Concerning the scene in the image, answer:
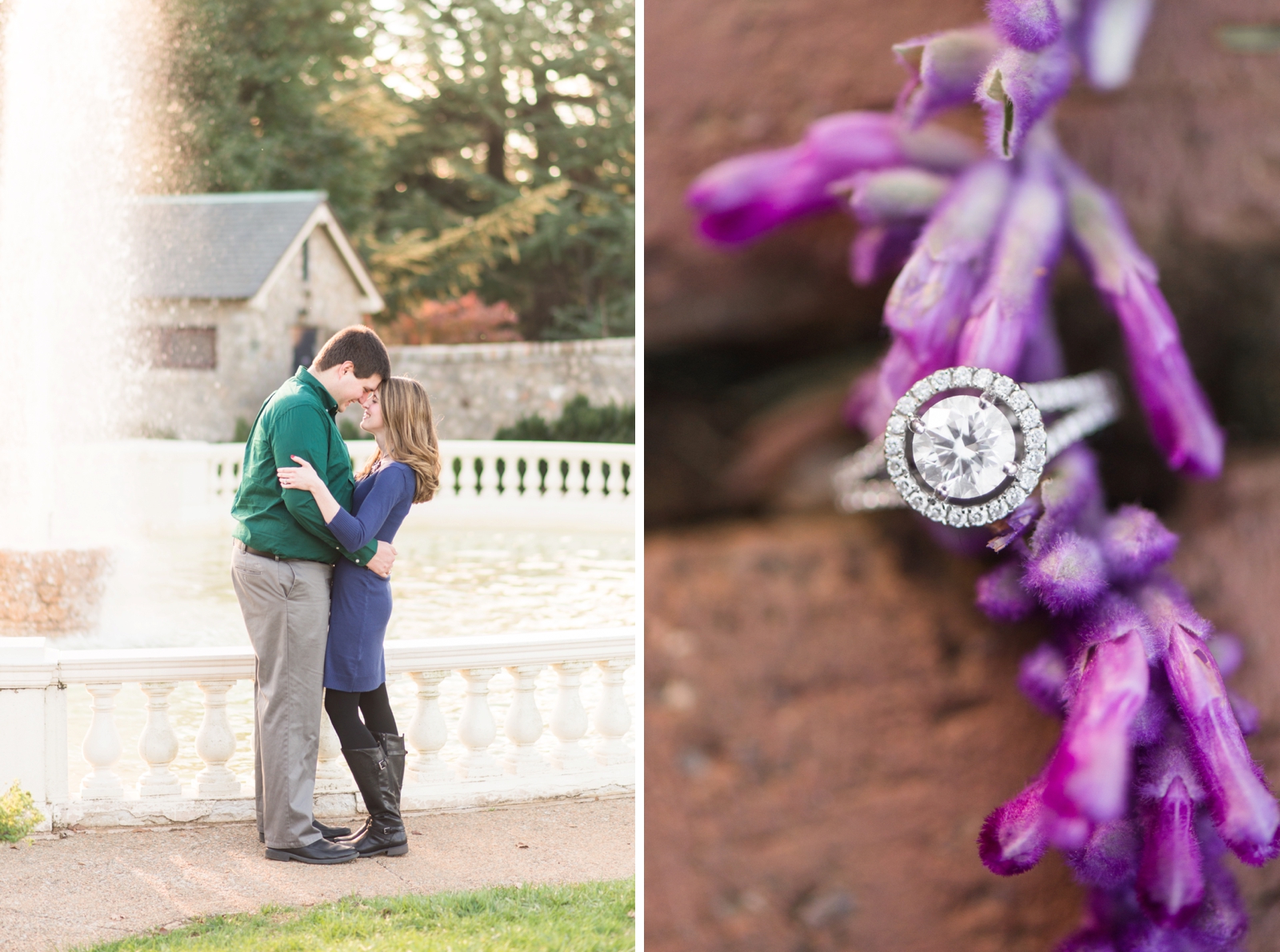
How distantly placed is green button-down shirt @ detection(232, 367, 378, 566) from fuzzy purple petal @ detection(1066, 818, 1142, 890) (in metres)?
1.92

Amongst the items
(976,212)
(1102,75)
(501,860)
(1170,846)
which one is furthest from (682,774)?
(501,860)

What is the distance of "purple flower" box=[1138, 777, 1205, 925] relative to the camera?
0.70 metres

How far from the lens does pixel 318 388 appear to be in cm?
250

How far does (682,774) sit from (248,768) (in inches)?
126

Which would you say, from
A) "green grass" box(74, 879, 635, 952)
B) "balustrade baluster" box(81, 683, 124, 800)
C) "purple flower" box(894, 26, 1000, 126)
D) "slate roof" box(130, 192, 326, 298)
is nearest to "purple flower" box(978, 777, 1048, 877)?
"purple flower" box(894, 26, 1000, 126)

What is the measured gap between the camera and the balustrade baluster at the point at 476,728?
3.03m

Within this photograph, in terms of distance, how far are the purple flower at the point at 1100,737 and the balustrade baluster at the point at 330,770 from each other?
2.45 m

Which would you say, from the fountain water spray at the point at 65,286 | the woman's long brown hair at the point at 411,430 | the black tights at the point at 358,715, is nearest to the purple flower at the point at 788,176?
the woman's long brown hair at the point at 411,430

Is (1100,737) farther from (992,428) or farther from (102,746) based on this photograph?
(102,746)

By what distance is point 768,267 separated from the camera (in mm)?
729

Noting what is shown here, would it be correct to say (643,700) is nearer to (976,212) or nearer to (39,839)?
(976,212)

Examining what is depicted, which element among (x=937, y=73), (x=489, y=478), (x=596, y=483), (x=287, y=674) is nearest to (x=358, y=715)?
(x=287, y=674)

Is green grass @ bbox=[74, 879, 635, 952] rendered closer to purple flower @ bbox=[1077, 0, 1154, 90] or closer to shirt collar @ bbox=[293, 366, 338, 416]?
shirt collar @ bbox=[293, 366, 338, 416]

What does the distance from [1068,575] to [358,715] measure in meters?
2.14
